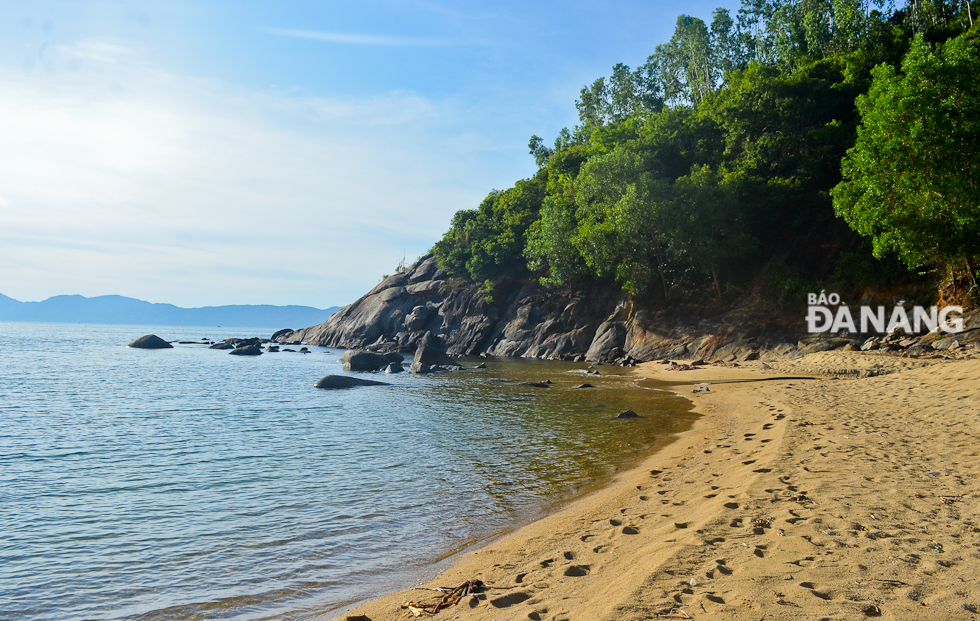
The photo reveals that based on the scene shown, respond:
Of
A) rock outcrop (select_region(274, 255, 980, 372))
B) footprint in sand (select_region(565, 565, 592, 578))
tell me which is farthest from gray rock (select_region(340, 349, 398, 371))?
footprint in sand (select_region(565, 565, 592, 578))

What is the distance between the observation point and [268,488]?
10273mm

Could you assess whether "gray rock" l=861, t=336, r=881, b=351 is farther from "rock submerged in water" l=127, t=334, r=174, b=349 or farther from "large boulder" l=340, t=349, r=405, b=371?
"rock submerged in water" l=127, t=334, r=174, b=349

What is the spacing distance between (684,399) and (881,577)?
16.9m

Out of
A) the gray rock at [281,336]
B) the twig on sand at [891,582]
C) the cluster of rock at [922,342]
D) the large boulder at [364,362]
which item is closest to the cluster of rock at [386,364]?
the large boulder at [364,362]

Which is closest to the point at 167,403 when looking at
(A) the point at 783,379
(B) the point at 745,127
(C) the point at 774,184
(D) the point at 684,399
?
(D) the point at 684,399

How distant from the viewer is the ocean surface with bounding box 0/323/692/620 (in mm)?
6355

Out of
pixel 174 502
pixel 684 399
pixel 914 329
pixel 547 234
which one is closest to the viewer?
pixel 174 502

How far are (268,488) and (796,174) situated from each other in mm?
42250

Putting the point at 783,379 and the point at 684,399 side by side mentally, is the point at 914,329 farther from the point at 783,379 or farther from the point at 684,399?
the point at 684,399

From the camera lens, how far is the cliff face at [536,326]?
3494cm

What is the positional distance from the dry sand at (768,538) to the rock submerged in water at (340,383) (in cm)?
2019

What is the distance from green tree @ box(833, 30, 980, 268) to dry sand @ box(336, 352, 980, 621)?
43.8 ft

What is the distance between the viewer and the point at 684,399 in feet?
67.8

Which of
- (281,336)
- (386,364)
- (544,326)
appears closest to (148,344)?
(281,336)
